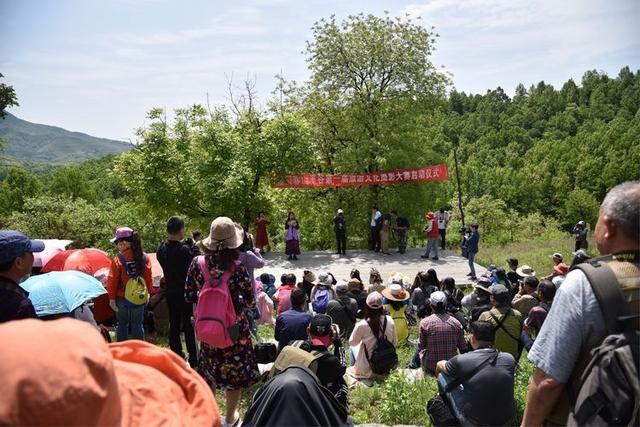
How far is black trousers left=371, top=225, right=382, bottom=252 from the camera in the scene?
55.4 ft

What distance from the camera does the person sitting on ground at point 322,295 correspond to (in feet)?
24.9

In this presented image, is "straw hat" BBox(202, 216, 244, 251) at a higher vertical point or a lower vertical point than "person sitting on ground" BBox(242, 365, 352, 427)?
higher


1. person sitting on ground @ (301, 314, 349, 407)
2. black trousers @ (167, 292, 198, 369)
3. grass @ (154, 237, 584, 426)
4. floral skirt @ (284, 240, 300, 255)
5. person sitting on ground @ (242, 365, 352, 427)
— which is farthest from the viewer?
floral skirt @ (284, 240, 300, 255)

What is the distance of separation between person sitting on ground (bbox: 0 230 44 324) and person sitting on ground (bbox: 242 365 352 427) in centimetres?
145

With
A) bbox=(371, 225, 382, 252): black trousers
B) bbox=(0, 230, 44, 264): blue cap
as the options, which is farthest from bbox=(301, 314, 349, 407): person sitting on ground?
bbox=(371, 225, 382, 252): black trousers

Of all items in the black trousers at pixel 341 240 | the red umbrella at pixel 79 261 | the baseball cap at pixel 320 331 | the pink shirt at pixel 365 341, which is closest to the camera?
the baseball cap at pixel 320 331

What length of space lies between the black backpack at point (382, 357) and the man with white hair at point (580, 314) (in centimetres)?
344

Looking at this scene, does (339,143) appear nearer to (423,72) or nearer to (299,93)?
(299,93)

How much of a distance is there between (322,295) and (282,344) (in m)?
2.41

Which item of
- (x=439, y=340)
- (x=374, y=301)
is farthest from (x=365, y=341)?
(x=439, y=340)

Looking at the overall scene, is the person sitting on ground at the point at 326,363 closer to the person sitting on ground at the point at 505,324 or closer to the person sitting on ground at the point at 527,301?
the person sitting on ground at the point at 505,324

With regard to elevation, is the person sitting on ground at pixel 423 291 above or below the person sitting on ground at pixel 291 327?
A: below

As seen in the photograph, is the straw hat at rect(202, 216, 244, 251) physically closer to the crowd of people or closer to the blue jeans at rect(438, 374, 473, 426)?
the crowd of people

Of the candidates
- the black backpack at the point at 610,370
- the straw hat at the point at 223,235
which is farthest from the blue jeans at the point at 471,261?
the black backpack at the point at 610,370
